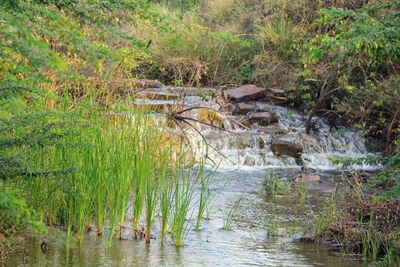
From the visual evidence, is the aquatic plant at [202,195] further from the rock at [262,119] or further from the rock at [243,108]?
the rock at [243,108]

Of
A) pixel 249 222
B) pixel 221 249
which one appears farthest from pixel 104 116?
pixel 249 222

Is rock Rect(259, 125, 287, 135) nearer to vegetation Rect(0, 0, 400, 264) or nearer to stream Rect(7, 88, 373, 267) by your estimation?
stream Rect(7, 88, 373, 267)

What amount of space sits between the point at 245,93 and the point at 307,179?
4551 millimetres

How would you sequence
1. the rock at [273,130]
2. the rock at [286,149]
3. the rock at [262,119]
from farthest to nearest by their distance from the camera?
the rock at [262,119]
the rock at [273,130]
the rock at [286,149]

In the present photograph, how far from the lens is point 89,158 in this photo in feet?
20.8

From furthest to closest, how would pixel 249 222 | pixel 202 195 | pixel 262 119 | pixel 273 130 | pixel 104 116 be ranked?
pixel 262 119
pixel 273 130
pixel 249 222
pixel 104 116
pixel 202 195

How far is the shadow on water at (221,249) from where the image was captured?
583cm

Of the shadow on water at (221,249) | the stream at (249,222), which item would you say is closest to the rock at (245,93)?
the stream at (249,222)

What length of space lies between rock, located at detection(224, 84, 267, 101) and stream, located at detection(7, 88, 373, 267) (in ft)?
3.68

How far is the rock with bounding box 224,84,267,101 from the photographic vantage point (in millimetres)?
15570

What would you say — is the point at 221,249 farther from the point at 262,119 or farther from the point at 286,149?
the point at 262,119

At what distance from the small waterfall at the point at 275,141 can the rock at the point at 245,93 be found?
0.47 meters

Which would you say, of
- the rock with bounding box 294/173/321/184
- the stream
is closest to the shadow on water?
the stream

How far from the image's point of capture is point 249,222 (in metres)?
8.01
